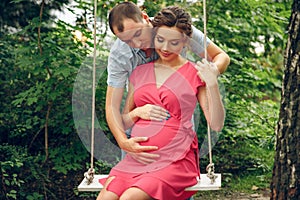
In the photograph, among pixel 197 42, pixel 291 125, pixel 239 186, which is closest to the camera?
pixel 291 125

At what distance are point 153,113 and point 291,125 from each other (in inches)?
26.3

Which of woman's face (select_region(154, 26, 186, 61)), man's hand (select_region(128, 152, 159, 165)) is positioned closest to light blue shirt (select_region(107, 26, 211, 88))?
woman's face (select_region(154, 26, 186, 61))

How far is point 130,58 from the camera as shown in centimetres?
316

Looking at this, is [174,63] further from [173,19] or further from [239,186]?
[239,186]

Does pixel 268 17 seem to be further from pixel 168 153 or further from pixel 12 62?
pixel 168 153

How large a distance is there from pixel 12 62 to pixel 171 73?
2.29 metres

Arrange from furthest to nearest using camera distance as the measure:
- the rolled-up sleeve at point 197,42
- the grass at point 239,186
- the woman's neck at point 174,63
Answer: the grass at point 239,186 < the rolled-up sleeve at point 197,42 < the woman's neck at point 174,63

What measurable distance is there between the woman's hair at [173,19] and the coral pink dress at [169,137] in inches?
8.3

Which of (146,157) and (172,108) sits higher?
(172,108)

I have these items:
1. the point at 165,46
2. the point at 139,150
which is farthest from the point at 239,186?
the point at 165,46

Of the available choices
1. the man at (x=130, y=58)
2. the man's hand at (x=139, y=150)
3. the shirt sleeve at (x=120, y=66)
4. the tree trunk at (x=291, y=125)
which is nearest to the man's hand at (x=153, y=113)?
the man at (x=130, y=58)

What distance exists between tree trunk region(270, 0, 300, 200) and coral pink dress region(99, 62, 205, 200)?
45 centimetres

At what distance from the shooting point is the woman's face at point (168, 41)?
300 cm

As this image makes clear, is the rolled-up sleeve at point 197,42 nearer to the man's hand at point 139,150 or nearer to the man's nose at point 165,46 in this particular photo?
the man's nose at point 165,46
